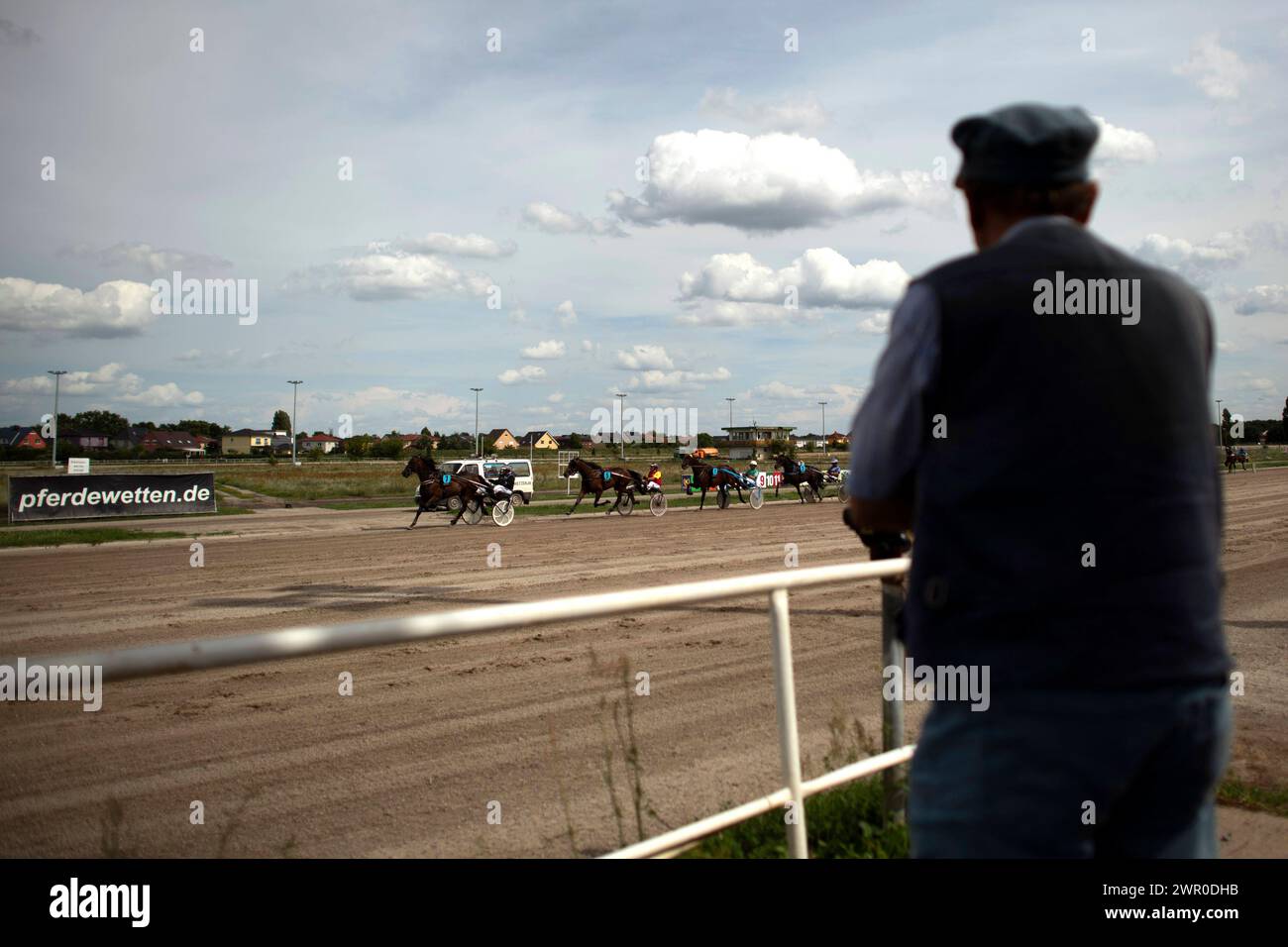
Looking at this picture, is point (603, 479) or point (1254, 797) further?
point (603, 479)

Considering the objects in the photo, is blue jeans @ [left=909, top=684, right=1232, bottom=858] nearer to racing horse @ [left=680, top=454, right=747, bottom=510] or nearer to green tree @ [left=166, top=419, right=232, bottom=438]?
racing horse @ [left=680, top=454, right=747, bottom=510]

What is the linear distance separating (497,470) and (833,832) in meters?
31.3

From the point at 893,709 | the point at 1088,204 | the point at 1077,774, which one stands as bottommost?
the point at 893,709

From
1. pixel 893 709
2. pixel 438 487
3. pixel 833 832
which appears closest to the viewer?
pixel 833 832

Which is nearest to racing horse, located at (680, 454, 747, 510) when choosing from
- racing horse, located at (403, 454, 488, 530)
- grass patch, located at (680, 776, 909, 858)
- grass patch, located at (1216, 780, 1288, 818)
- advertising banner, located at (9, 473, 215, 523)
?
racing horse, located at (403, 454, 488, 530)

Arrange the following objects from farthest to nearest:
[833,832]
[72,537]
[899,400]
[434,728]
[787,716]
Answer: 1. [72,537]
2. [434,728]
3. [833,832]
4. [787,716]
5. [899,400]

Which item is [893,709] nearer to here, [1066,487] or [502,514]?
[1066,487]

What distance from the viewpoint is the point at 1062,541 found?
57.4 inches

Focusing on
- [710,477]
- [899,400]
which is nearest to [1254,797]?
[899,400]

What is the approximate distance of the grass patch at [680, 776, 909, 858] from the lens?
3.44m

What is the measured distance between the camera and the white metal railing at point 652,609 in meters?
2.10

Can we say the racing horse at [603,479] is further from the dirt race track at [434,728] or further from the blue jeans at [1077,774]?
the blue jeans at [1077,774]

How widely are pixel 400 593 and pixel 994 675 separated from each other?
36.4 ft
